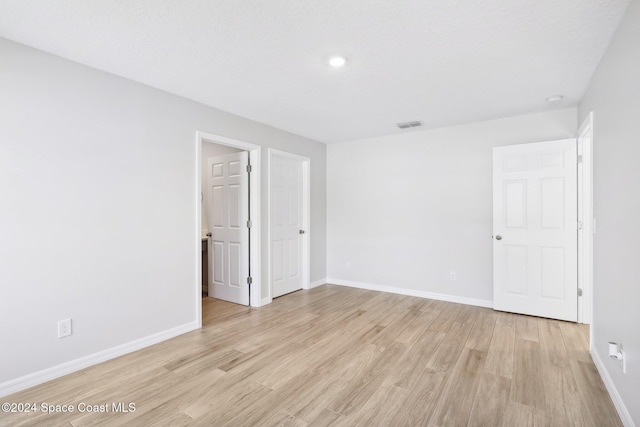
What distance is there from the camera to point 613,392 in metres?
1.98

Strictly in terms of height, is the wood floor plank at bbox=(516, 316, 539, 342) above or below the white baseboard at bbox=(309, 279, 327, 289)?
below

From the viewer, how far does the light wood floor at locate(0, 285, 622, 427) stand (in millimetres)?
1867

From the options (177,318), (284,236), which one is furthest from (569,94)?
(177,318)

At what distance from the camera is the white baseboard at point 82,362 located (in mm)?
2111

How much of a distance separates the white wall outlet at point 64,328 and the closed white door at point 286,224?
2.36 meters

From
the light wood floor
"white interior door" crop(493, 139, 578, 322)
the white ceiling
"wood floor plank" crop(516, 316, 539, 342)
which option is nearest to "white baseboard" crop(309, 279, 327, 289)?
the light wood floor

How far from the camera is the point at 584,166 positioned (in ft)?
10.9

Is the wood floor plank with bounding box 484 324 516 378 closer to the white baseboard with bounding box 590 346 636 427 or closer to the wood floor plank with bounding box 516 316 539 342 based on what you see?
the wood floor plank with bounding box 516 316 539 342

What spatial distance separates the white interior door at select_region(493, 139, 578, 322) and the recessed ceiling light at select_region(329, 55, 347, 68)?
2.47 m

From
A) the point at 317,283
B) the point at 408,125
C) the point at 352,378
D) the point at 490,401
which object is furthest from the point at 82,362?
the point at 408,125

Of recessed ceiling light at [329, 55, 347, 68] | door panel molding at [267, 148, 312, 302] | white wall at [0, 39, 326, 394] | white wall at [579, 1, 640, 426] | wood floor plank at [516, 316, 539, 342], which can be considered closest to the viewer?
white wall at [579, 1, 640, 426]

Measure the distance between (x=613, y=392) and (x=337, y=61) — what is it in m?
2.94

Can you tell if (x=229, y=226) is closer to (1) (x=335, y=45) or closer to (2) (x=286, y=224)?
(2) (x=286, y=224)

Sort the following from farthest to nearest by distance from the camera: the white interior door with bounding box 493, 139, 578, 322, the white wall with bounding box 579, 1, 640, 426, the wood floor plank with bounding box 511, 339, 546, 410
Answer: the white interior door with bounding box 493, 139, 578, 322 < the wood floor plank with bounding box 511, 339, 546, 410 < the white wall with bounding box 579, 1, 640, 426
